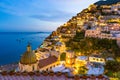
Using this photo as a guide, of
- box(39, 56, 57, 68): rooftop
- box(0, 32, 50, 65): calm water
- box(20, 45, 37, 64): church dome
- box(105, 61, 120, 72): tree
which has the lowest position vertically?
box(0, 32, 50, 65): calm water

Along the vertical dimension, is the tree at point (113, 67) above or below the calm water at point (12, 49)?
above

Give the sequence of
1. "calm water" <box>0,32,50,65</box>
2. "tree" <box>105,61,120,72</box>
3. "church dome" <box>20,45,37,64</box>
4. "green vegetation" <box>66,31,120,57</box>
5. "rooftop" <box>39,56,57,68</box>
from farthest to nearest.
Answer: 1. "calm water" <box>0,32,50,65</box>
2. "green vegetation" <box>66,31,120,57</box>
3. "rooftop" <box>39,56,57,68</box>
4. "church dome" <box>20,45,37,64</box>
5. "tree" <box>105,61,120,72</box>

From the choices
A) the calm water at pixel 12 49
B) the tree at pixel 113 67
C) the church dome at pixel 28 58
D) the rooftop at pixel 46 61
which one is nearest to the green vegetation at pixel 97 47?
the rooftop at pixel 46 61

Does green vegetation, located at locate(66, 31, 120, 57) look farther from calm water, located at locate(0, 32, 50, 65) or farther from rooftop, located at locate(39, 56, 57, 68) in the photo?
calm water, located at locate(0, 32, 50, 65)

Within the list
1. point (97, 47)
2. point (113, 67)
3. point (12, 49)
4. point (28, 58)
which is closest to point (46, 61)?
point (28, 58)

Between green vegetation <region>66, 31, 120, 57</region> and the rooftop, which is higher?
green vegetation <region>66, 31, 120, 57</region>

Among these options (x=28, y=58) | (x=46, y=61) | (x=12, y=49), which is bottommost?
(x=12, y=49)

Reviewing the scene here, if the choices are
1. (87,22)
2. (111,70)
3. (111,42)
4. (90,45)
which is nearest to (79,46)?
(90,45)

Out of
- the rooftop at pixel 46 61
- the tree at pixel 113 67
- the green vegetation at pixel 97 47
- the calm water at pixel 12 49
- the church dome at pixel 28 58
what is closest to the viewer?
the tree at pixel 113 67

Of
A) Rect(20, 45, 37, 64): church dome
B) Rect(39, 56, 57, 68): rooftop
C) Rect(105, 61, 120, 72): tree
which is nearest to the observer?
Rect(105, 61, 120, 72): tree

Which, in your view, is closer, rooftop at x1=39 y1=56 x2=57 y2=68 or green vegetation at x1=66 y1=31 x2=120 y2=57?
rooftop at x1=39 y1=56 x2=57 y2=68

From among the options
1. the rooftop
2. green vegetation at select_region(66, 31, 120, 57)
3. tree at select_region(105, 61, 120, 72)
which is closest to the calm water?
green vegetation at select_region(66, 31, 120, 57)

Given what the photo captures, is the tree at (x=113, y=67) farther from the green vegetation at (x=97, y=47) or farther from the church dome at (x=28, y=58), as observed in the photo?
the church dome at (x=28, y=58)

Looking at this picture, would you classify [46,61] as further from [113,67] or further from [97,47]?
[113,67]
